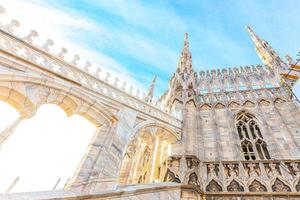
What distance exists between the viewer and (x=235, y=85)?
13.2 m

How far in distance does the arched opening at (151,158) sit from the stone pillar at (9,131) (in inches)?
153

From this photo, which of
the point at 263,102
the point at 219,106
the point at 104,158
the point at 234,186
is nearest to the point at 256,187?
the point at 234,186

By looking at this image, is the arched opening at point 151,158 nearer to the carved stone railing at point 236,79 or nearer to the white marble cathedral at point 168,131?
the white marble cathedral at point 168,131

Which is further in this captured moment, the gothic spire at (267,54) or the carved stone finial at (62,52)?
the gothic spire at (267,54)

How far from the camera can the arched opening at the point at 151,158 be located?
28.2 ft

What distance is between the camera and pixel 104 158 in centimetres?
623

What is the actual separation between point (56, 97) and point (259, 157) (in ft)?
26.9

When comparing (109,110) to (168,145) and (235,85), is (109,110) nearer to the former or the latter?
(168,145)

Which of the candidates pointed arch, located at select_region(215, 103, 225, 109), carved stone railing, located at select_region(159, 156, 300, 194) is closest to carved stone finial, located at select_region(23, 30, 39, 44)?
carved stone railing, located at select_region(159, 156, 300, 194)

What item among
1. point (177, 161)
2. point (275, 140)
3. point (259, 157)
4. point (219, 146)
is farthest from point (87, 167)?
point (275, 140)

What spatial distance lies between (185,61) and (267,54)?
6417 mm

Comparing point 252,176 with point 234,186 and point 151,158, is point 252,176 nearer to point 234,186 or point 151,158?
point 234,186

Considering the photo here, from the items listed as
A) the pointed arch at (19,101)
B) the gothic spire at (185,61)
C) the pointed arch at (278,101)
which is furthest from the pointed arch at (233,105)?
the pointed arch at (19,101)

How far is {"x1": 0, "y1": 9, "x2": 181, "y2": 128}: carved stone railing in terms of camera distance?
19.8ft
